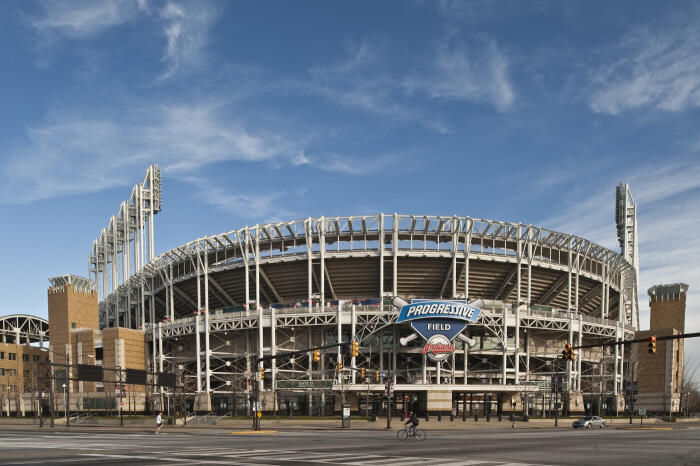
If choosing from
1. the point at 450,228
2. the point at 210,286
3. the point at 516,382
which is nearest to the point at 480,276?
the point at 450,228

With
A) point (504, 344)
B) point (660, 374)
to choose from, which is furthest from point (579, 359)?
point (660, 374)

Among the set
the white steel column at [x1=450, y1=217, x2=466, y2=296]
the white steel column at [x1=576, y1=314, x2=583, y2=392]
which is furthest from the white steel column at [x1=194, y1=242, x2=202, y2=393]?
the white steel column at [x1=576, y1=314, x2=583, y2=392]

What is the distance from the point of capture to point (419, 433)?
38406mm

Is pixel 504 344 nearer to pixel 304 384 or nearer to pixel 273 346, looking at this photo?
pixel 304 384

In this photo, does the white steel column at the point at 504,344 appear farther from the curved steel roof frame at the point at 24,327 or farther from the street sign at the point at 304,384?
the curved steel roof frame at the point at 24,327

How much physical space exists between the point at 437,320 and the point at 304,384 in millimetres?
17098

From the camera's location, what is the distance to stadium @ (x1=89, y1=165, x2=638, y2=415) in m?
77.4

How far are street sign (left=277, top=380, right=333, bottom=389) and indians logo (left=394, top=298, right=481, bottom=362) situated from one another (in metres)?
9.92

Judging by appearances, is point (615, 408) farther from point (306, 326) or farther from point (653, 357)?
point (306, 326)

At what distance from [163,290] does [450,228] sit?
45724 millimetres

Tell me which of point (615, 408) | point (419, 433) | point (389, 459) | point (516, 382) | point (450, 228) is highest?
point (450, 228)

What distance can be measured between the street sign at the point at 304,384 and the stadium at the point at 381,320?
0.13m

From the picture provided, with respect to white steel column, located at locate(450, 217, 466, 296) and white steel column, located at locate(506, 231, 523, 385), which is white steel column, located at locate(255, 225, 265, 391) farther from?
white steel column, located at locate(506, 231, 523, 385)

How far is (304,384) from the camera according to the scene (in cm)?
7500
